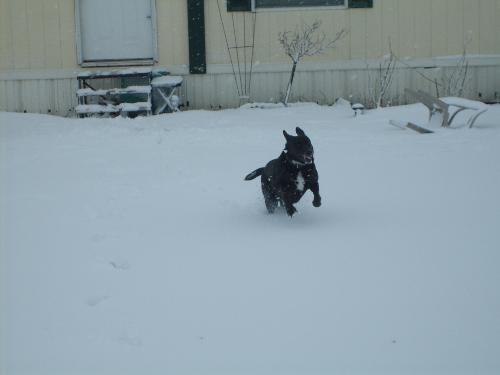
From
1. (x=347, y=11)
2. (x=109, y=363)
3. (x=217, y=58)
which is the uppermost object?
(x=347, y=11)

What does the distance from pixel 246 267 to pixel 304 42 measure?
872 centimetres

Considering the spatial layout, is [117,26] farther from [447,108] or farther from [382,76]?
[447,108]

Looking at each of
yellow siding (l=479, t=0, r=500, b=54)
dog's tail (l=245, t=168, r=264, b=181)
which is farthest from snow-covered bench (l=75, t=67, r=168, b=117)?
dog's tail (l=245, t=168, r=264, b=181)

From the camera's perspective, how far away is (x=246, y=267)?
426cm

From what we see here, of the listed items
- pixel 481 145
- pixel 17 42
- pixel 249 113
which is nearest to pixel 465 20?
pixel 249 113

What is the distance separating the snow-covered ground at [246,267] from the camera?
3.13 m

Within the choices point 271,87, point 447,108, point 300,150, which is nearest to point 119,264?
point 300,150

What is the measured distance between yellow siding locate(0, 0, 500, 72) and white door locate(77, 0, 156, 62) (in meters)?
0.24

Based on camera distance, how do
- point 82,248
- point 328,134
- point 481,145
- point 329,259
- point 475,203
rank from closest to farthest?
point 329,259 < point 82,248 < point 475,203 < point 481,145 < point 328,134

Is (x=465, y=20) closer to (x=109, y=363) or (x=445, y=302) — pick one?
(x=445, y=302)

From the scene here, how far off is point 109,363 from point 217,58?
34.0 feet

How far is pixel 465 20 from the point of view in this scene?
505 inches

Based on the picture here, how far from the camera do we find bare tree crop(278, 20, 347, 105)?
1248 cm

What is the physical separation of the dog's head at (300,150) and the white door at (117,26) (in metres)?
8.13
